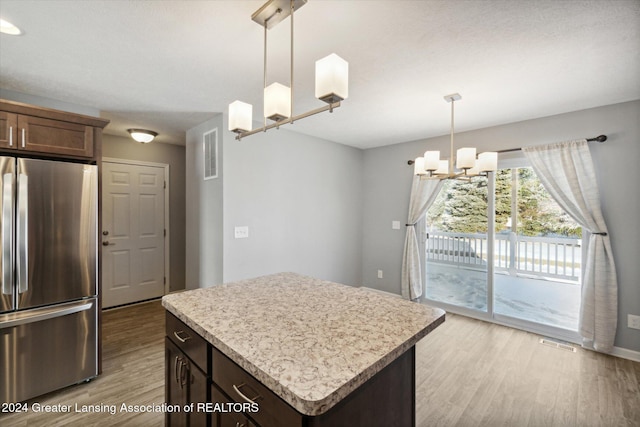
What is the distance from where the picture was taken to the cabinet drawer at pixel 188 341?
123 centimetres

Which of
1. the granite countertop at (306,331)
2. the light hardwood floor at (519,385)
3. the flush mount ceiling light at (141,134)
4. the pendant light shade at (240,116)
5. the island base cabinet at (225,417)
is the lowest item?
the light hardwood floor at (519,385)

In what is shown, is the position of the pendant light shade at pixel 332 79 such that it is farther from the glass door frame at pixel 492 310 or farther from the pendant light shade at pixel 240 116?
the glass door frame at pixel 492 310

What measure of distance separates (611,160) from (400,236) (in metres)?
2.46

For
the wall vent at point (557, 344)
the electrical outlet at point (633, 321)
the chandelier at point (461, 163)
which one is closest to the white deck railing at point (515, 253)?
the electrical outlet at point (633, 321)

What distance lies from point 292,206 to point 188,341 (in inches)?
101

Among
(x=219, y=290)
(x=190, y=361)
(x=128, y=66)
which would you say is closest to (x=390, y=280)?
(x=219, y=290)

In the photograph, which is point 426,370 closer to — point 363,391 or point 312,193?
point 363,391

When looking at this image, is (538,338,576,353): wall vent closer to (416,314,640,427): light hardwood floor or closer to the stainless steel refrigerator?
(416,314,640,427): light hardwood floor

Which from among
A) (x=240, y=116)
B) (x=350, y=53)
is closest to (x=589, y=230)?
(x=350, y=53)

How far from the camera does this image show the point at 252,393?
951mm

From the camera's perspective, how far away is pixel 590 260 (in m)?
2.86

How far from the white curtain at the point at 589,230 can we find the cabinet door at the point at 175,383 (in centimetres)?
369

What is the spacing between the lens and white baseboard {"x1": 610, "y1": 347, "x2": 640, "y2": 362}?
2.66m

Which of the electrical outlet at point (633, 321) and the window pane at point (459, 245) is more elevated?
the window pane at point (459, 245)
